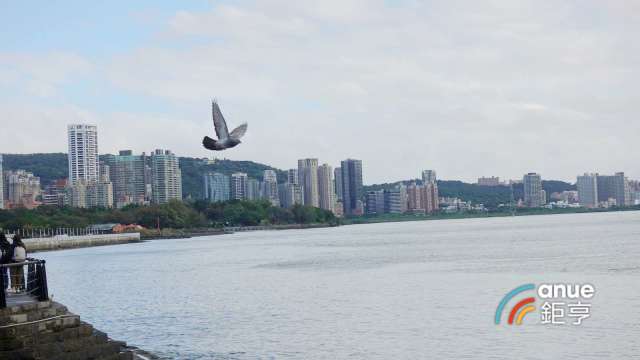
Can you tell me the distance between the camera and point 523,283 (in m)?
39.2

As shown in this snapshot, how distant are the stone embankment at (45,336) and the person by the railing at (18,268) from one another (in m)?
2.12

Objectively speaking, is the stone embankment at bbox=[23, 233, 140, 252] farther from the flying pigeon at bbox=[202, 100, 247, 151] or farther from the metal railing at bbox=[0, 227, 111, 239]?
the flying pigeon at bbox=[202, 100, 247, 151]

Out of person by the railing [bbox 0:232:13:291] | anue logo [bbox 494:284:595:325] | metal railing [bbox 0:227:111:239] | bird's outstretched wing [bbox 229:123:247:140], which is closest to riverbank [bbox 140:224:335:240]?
metal railing [bbox 0:227:111:239]

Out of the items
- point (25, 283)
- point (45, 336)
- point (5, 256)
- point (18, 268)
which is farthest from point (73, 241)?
point (45, 336)

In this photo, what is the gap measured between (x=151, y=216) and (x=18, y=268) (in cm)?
14985

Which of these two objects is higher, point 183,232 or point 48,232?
point 48,232

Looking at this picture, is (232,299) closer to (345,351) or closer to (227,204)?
(345,351)

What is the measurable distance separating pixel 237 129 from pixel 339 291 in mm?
A: 21835

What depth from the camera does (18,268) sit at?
19.8 meters

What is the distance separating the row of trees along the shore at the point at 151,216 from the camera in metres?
134

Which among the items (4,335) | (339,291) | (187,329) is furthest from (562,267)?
(4,335)

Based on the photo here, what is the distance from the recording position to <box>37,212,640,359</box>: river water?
23750 mm

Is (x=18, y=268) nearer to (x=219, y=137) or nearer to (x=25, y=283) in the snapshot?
(x=25, y=283)

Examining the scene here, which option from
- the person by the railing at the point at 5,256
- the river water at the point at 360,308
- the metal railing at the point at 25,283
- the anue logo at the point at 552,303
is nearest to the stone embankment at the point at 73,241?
the river water at the point at 360,308
